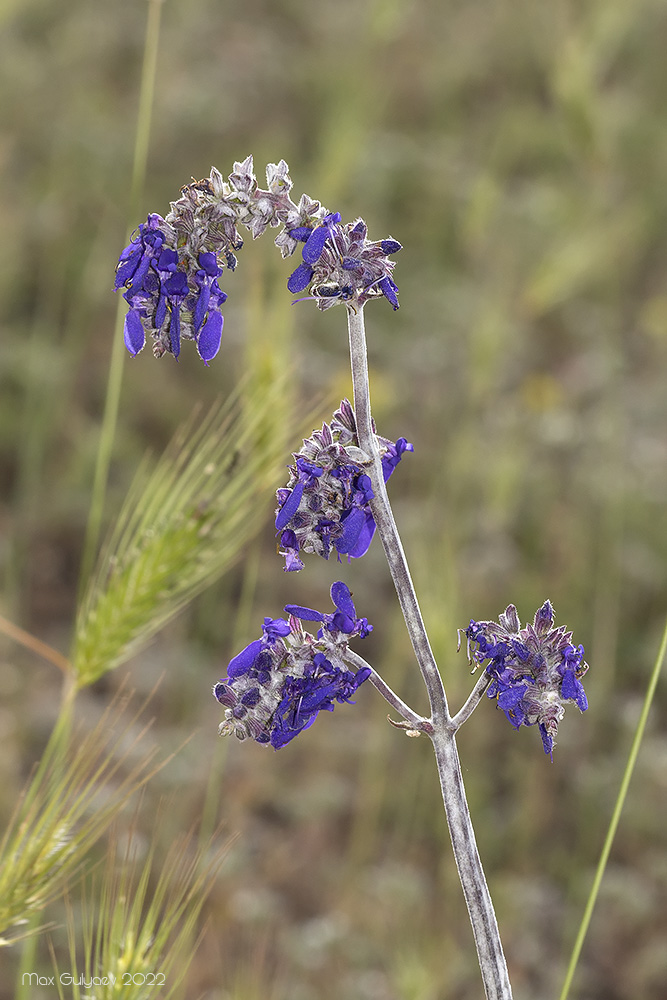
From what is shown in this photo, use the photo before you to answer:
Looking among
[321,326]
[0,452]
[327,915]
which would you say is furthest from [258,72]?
[327,915]

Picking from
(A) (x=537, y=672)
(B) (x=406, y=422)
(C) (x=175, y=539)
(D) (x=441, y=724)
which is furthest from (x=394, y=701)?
(B) (x=406, y=422)

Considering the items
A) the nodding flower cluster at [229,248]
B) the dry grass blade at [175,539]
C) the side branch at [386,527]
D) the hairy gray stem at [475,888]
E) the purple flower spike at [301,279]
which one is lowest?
the hairy gray stem at [475,888]

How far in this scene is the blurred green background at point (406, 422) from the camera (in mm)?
3184

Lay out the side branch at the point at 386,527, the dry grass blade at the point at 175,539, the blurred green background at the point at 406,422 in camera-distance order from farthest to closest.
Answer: the blurred green background at the point at 406,422
the dry grass blade at the point at 175,539
the side branch at the point at 386,527

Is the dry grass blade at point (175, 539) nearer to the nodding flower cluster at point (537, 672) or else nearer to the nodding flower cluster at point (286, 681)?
the nodding flower cluster at point (286, 681)

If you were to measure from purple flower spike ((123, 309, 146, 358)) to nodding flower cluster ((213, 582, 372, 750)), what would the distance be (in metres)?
0.35

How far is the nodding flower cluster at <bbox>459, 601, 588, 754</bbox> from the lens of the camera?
1.02 m

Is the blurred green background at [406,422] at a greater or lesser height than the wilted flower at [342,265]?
greater

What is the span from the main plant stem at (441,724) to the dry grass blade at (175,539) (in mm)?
736

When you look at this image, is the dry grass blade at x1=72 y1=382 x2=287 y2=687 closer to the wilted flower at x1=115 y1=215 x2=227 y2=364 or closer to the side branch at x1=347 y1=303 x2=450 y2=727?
the wilted flower at x1=115 y1=215 x2=227 y2=364

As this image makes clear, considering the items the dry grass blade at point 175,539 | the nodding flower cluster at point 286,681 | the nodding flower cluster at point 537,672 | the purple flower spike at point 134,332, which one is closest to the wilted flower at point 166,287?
the purple flower spike at point 134,332

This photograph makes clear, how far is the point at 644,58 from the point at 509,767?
7.16 metres

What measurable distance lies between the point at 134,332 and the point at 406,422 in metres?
4.63

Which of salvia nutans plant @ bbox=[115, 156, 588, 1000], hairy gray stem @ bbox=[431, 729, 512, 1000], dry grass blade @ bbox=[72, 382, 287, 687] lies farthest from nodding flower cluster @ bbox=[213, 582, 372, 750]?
dry grass blade @ bbox=[72, 382, 287, 687]
